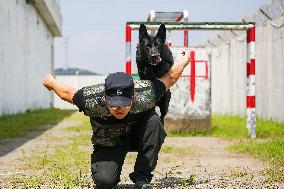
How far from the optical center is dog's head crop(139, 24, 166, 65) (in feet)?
16.0

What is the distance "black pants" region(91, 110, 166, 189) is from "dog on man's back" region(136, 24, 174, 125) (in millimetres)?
737

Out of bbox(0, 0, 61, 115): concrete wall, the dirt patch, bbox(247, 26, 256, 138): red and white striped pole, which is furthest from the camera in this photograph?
bbox(0, 0, 61, 115): concrete wall

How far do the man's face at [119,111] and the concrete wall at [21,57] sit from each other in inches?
462

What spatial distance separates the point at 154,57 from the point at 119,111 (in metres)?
1.21

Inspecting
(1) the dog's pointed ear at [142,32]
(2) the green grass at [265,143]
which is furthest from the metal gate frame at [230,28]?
(1) the dog's pointed ear at [142,32]

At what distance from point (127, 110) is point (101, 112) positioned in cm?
27

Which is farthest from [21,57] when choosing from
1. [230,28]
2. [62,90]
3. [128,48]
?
[62,90]

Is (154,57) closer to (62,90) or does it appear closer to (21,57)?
(62,90)

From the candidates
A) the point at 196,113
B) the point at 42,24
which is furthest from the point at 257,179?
the point at 42,24

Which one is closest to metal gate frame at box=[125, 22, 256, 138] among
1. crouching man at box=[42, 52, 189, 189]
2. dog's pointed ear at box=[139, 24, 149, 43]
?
dog's pointed ear at box=[139, 24, 149, 43]

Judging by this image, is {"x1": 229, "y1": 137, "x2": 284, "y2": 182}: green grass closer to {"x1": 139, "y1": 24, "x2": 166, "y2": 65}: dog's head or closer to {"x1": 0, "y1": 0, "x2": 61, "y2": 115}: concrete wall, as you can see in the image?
{"x1": 139, "y1": 24, "x2": 166, "y2": 65}: dog's head

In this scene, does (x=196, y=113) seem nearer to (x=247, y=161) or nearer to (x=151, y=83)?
(x=247, y=161)

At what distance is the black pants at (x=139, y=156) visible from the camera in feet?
13.4

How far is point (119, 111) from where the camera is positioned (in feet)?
12.3
